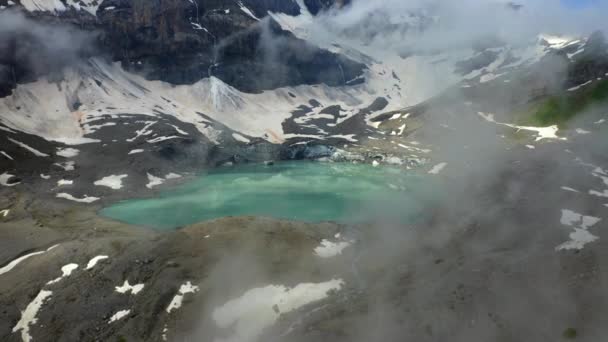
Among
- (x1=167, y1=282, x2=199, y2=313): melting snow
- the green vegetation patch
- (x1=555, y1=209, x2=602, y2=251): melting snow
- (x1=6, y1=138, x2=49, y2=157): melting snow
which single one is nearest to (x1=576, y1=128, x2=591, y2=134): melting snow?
the green vegetation patch

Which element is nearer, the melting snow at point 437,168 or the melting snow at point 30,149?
the melting snow at point 437,168

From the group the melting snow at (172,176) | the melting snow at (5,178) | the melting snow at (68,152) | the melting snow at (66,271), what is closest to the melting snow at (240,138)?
the melting snow at (172,176)

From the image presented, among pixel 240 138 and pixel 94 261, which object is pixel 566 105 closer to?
pixel 240 138

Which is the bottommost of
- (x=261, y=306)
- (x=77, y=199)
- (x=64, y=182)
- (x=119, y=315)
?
(x=64, y=182)

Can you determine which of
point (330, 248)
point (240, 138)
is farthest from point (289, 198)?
point (240, 138)

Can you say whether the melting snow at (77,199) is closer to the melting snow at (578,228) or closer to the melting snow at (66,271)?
the melting snow at (66,271)
